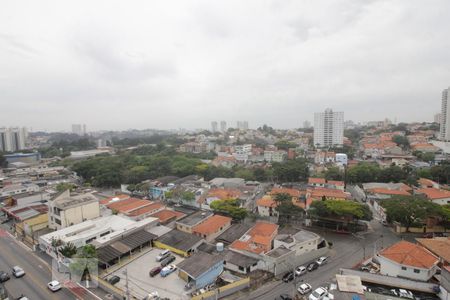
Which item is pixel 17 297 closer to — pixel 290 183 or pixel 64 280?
pixel 64 280

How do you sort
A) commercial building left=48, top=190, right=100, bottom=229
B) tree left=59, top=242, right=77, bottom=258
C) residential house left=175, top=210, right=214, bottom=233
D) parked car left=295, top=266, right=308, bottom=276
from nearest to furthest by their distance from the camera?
parked car left=295, top=266, right=308, bottom=276 < tree left=59, top=242, right=77, bottom=258 < commercial building left=48, top=190, right=100, bottom=229 < residential house left=175, top=210, right=214, bottom=233

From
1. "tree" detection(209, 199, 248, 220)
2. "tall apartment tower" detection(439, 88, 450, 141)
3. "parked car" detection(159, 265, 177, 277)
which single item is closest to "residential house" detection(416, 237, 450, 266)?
"tree" detection(209, 199, 248, 220)

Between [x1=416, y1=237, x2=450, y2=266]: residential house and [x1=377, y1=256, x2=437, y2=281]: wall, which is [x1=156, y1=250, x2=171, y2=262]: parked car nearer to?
[x1=377, y1=256, x2=437, y2=281]: wall

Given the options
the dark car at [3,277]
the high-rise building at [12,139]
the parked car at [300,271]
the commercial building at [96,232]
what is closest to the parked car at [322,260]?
the parked car at [300,271]

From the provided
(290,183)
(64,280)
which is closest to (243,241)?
(64,280)

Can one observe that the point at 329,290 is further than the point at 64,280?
No

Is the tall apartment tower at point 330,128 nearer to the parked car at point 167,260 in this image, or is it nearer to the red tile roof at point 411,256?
the red tile roof at point 411,256

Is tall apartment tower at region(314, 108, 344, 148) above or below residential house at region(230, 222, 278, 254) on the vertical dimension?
above
